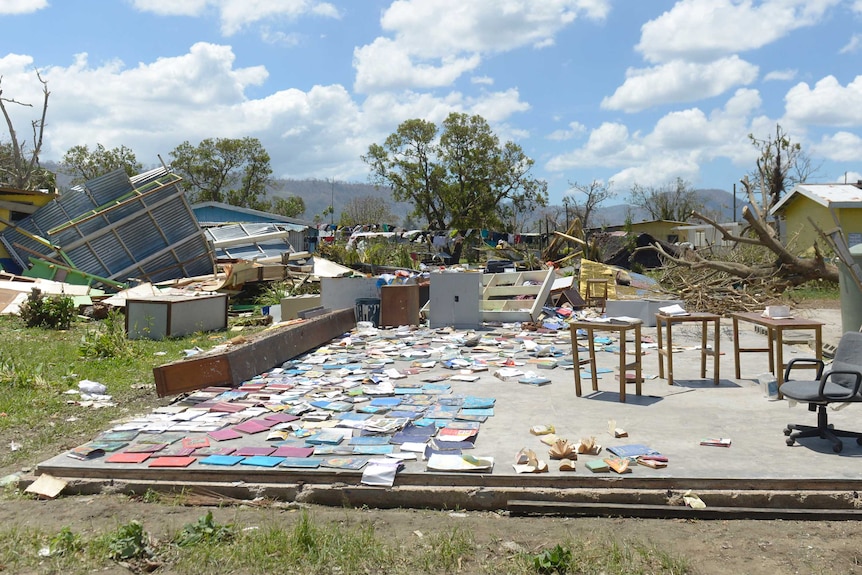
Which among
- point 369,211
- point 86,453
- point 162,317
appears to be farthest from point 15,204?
point 369,211

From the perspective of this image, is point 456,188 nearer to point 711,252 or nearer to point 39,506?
point 711,252

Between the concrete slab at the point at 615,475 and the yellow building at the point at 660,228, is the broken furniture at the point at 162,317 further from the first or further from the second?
the yellow building at the point at 660,228

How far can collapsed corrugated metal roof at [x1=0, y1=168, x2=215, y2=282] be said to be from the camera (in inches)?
770

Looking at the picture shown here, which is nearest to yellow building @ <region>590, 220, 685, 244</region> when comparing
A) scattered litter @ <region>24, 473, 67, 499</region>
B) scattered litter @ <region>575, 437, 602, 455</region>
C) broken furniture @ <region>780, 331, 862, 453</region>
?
broken furniture @ <region>780, 331, 862, 453</region>

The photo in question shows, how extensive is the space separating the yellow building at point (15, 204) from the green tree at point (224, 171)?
88.9ft

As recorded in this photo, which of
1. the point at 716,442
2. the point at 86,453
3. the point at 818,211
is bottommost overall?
the point at 716,442

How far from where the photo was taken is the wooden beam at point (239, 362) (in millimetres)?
7164

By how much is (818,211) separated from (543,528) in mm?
26229

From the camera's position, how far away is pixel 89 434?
6184 mm

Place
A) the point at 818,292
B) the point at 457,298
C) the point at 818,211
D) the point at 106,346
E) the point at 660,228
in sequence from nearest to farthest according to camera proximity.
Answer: the point at 106,346
the point at 457,298
the point at 818,292
the point at 818,211
the point at 660,228

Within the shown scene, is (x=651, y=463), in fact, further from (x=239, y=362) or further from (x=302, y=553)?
(x=239, y=362)

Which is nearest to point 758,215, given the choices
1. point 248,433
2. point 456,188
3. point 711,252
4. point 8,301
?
point 711,252

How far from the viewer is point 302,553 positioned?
11.9ft

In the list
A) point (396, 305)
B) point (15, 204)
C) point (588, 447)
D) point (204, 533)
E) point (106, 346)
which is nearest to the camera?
point (204, 533)
